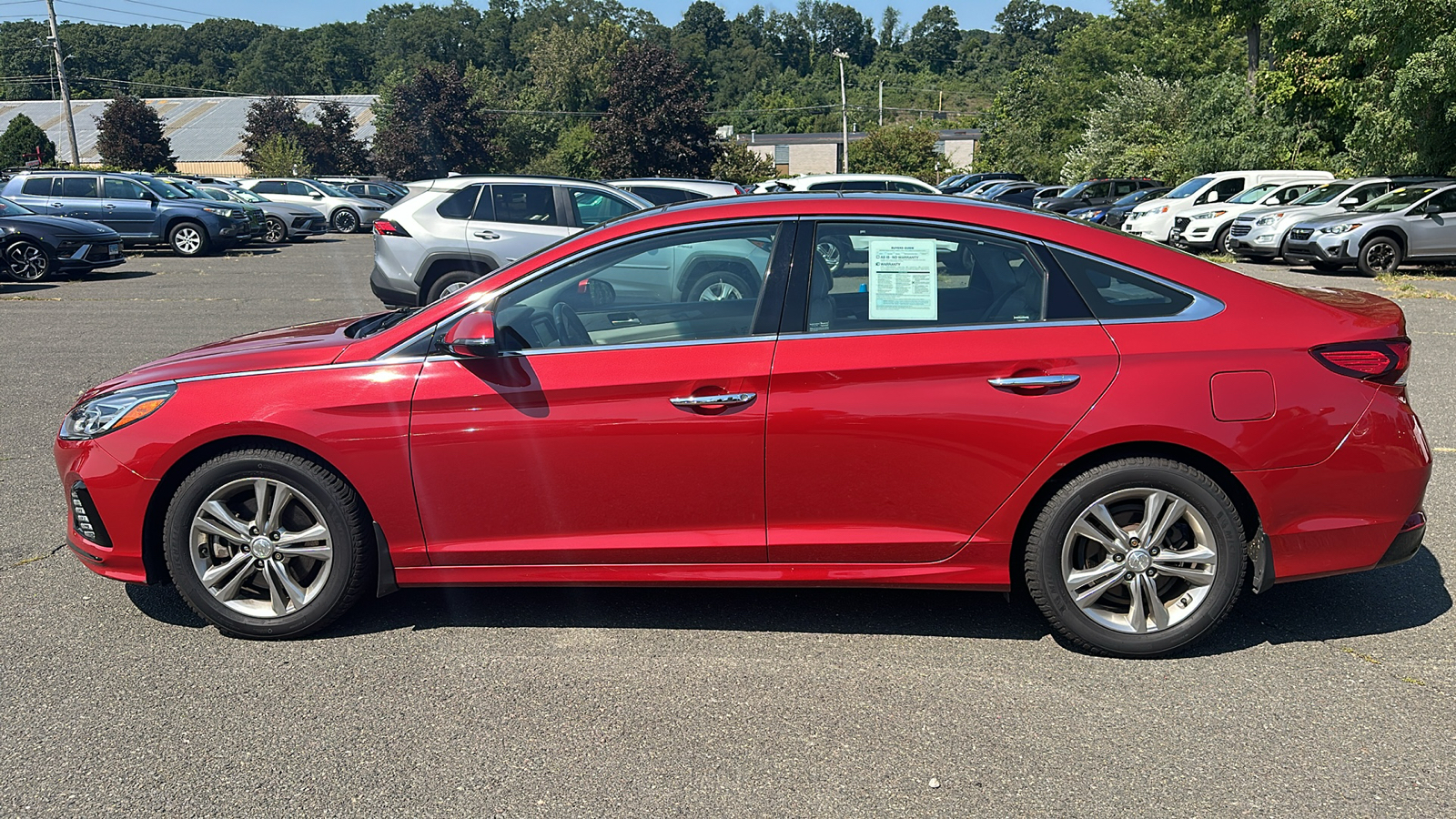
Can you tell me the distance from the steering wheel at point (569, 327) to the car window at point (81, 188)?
885 inches

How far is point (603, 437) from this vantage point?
3.81m

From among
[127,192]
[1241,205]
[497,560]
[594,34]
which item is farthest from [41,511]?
[594,34]

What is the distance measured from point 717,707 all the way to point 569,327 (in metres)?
1.44

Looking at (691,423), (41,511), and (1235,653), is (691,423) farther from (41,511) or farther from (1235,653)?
(41,511)

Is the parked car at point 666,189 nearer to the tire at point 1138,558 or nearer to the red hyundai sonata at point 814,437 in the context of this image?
the red hyundai sonata at point 814,437

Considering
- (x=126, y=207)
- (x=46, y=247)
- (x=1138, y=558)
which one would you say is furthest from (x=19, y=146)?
(x=1138, y=558)

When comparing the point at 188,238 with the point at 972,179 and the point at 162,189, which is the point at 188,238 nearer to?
the point at 162,189

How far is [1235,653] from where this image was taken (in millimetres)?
3920

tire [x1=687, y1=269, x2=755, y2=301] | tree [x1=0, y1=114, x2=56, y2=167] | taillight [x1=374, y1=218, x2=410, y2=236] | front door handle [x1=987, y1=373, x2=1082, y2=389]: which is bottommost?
front door handle [x1=987, y1=373, x2=1082, y2=389]

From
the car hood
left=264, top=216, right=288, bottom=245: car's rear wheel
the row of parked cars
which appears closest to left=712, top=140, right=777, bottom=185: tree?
the row of parked cars

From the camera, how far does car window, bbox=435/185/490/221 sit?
11.9 meters

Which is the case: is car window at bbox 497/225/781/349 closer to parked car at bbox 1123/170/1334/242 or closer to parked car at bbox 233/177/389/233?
parked car at bbox 1123/170/1334/242

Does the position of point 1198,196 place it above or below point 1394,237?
above

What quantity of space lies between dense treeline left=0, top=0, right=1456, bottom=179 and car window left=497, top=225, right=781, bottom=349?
2136 centimetres
